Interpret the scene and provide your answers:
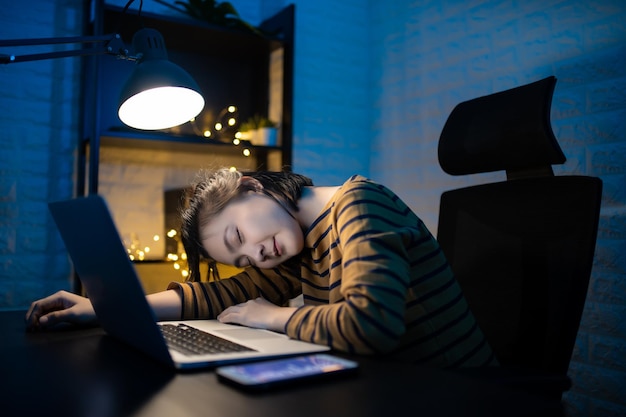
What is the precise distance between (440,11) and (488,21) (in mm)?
289

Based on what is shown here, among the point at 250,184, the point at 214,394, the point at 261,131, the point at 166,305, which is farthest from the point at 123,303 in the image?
the point at 261,131

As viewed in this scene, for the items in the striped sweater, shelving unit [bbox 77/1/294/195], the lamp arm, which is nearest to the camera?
the striped sweater

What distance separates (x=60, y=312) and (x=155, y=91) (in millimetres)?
533

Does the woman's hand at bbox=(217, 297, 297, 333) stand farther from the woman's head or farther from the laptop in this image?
the woman's head

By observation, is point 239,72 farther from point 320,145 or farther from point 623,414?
point 623,414

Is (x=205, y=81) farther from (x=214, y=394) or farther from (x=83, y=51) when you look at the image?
(x=214, y=394)

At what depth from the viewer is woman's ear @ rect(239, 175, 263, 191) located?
1.20m

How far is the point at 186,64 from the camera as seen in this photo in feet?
8.32

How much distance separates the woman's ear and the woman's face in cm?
3

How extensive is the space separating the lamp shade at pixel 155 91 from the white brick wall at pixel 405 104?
1156mm

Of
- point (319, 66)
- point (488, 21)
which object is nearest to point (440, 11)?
point (488, 21)

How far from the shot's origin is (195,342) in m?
0.87

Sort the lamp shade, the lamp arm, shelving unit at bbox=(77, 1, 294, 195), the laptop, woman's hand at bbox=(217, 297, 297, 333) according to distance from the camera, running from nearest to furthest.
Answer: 1. the laptop
2. woman's hand at bbox=(217, 297, 297, 333)
3. the lamp arm
4. the lamp shade
5. shelving unit at bbox=(77, 1, 294, 195)

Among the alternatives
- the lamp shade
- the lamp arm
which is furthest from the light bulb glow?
the lamp arm
